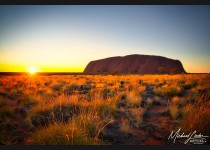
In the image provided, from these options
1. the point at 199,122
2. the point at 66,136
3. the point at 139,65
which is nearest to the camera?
the point at 66,136

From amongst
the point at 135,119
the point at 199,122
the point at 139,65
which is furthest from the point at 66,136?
the point at 139,65

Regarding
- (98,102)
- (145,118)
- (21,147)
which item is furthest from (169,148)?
(21,147)

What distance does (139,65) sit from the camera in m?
50.9

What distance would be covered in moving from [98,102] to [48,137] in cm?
204

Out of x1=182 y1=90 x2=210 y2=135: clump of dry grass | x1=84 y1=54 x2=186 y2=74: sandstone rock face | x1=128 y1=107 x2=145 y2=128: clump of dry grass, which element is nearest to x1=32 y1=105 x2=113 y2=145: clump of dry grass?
x1=128 y1=107 x2=145 y2=128: clump of dry grass

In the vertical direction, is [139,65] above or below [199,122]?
above

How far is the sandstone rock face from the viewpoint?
45275mm

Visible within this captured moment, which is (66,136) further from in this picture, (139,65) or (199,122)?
(139,65)

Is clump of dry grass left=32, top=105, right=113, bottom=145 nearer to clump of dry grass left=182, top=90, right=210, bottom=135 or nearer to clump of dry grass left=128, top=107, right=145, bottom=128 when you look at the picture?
clump of dry grass left=128, top=107, right=145, bottom=128

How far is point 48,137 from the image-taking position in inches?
156

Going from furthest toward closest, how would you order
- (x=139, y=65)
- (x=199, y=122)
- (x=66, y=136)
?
(x=139, y=65)
(x=199, y=122)
(x=66, y=136)

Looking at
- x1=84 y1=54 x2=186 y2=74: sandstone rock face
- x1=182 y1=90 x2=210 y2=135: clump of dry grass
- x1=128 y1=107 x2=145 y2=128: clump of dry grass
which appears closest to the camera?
x1=182 y1=90 x2=210 y2=135: clump of dry grass

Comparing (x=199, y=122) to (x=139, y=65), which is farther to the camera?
(x=139, y=65)

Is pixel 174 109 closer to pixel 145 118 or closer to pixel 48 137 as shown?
pixel 145 118
